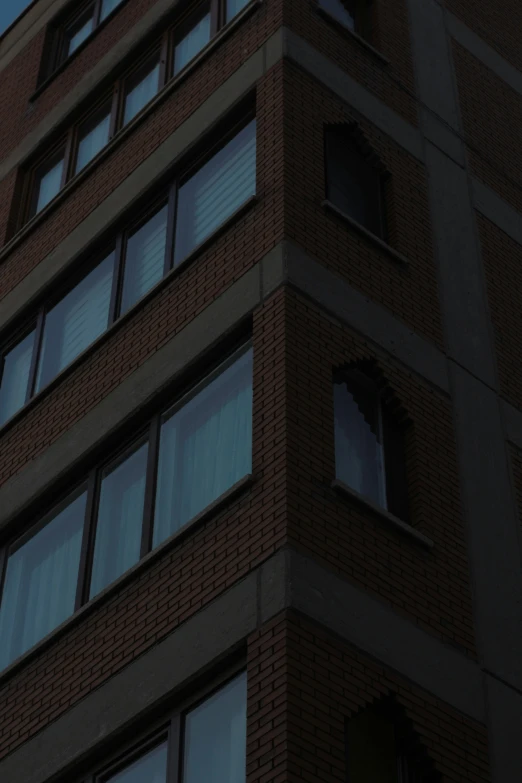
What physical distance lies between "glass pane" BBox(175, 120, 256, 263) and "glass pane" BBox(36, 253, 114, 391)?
4.65 feet

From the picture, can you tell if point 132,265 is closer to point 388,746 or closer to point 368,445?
point 368,445

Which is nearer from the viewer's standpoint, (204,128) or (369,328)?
(369,328)

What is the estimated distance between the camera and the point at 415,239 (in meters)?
17.3

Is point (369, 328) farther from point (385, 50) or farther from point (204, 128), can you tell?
point (385, 50)

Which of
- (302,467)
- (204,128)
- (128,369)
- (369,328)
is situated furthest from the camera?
(204,128)

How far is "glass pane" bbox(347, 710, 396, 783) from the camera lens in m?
12.3

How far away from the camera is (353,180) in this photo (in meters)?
17.5

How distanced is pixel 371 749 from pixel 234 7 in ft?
37.5

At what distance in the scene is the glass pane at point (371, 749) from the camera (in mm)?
12320

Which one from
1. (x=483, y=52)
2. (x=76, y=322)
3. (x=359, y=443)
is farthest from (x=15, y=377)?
(x=483, y=52)

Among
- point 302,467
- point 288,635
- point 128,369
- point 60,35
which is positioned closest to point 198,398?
point 128,369

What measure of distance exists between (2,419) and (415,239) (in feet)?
19.4

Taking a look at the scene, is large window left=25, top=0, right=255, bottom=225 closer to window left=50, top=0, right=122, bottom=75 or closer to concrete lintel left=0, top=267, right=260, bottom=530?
window left=50, top=0, right=122, bottom=75

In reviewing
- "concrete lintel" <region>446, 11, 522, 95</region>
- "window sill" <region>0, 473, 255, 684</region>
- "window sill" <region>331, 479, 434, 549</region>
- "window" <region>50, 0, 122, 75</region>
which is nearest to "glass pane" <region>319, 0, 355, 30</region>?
"concrete lintel" <region>446, 11, 522, 95</region>
